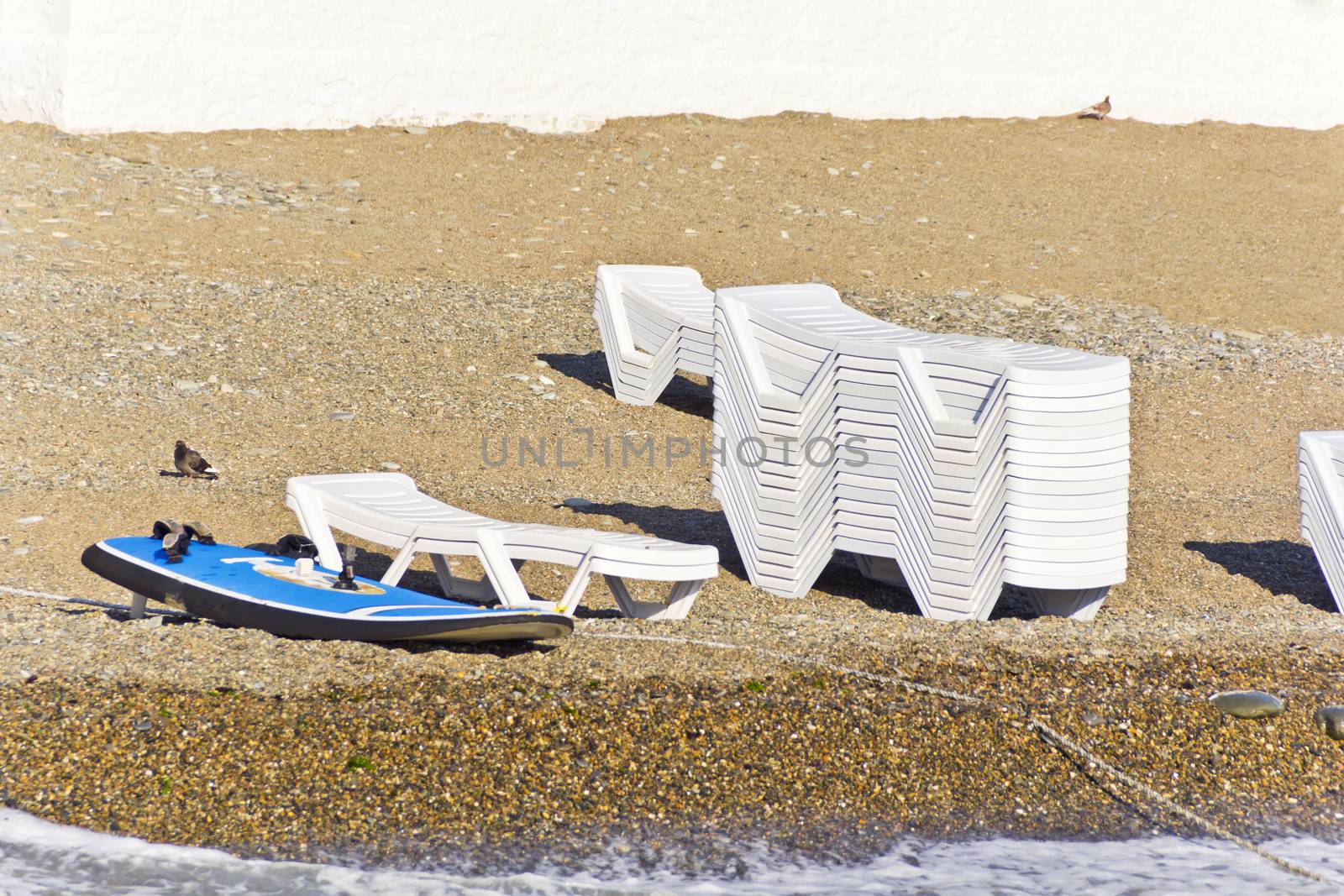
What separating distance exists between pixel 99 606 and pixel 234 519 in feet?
3.72

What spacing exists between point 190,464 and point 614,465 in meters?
2.28

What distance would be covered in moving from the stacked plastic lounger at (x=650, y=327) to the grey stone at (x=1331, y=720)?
4.55 meters

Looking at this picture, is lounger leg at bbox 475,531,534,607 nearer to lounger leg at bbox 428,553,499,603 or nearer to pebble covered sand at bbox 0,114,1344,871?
pebble covered sand at bbox 0,114,1344,871

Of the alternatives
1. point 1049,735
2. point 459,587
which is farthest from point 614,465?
point 1049,735

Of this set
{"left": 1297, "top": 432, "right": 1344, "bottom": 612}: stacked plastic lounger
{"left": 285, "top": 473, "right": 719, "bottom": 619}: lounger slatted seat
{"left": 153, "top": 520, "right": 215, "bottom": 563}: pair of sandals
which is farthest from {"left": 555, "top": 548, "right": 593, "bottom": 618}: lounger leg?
{"left": 1297, "top": 432, "right": 1344, "bottom": 612}: stacked plastic lounger

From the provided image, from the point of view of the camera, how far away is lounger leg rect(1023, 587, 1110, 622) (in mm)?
5172

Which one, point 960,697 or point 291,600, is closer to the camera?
point 960,697

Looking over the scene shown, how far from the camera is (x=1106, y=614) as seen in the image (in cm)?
538

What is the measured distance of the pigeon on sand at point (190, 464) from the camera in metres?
6.52

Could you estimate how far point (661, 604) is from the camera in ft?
16.8

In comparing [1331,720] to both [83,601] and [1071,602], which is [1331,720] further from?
[83,601]

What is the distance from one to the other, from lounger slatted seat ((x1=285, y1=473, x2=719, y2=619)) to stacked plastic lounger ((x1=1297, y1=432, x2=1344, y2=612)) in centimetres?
264

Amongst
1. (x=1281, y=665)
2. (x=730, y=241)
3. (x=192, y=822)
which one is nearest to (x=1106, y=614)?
(x=1281, y=665)

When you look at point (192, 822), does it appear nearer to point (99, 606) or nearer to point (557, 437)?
point (99, 606)
